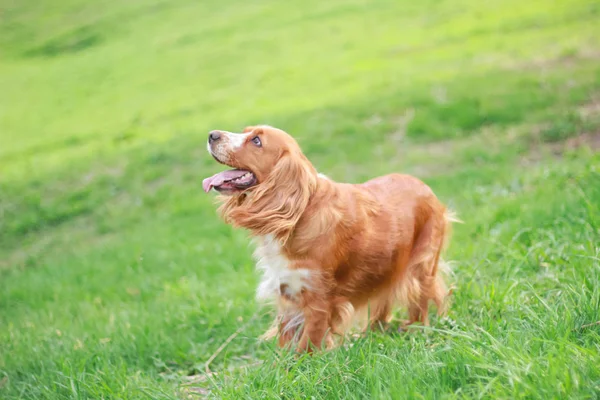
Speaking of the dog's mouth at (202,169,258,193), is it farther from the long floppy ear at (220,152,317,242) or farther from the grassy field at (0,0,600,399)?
the grassy field at (0,0,600,399)

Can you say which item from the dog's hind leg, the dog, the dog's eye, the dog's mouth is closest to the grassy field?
the dog's hind leg

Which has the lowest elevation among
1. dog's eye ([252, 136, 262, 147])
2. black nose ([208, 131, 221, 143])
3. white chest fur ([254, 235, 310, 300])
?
white chest fur ([254, 235, 310, 300])

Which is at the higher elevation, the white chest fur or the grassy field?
the white chest fur

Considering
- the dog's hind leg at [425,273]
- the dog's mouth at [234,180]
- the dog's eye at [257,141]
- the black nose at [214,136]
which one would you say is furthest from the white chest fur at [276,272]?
the dog's hind leg at [425,273]

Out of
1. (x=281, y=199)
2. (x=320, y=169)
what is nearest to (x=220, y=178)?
(x=281, y=199)

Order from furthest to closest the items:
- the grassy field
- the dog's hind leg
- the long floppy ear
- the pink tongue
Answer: the dog's hind leg, the pink tongue, the long floppy ear, the grassy field

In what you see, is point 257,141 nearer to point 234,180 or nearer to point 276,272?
point 234,180

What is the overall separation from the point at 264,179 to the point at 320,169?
6.89 metres

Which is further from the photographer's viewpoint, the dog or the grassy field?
the dog

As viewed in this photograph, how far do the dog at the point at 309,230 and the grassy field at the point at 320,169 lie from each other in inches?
14.4

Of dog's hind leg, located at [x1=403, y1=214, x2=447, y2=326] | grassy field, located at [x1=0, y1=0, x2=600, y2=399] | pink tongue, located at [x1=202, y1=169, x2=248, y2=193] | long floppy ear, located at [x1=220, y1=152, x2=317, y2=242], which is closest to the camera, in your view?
grassy field, located at [x1=0, y1=0, x2=600, y2=399]

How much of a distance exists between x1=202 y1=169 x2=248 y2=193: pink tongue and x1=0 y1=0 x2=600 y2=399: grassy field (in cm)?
112

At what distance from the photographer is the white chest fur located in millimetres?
3789

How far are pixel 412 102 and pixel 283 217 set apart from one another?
9052 millimetres
